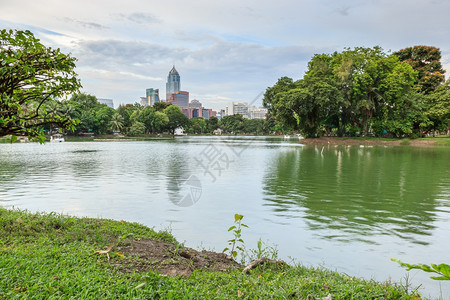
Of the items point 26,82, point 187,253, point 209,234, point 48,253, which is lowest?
point 209,234

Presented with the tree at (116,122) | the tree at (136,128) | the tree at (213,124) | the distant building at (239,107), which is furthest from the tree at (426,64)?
the tree at (213,124)

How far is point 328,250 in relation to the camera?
18.4ft

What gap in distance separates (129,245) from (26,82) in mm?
3155

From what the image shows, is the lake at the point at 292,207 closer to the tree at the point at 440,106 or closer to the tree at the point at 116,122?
the tree at the point at 440,106

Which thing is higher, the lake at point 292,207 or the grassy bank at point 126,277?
the grassy bank at point 126,277

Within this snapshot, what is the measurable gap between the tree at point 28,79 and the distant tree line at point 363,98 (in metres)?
37.5

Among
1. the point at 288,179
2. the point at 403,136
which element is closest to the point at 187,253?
the point at 288,179

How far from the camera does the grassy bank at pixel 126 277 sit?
294cm

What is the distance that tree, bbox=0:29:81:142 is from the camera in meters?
4.66

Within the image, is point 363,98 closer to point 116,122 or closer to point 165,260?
point 165,260

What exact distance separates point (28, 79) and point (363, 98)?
45591 mm

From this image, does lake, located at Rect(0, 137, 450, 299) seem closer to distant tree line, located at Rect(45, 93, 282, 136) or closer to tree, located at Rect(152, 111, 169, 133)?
distant tree line, located at Rect(45, 93, 282, 136)

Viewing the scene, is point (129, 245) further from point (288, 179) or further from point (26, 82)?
point (288, 179)

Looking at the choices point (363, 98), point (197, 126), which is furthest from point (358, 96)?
point (197, 126)
